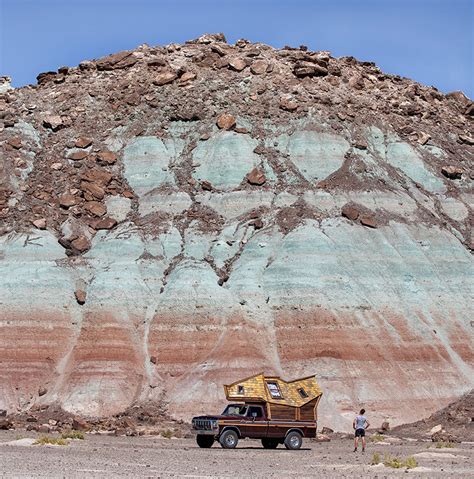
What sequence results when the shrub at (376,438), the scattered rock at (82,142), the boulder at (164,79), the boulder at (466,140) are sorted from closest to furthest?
the shrub at (376,438) → the scattered rock at (82,142) → the boulder at (164,79) → the boulder at (466,140)

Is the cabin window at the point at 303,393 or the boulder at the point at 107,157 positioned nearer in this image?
the cabin window at the point at 303,393

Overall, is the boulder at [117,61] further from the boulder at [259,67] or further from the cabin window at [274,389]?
the cabin window at [274,389]

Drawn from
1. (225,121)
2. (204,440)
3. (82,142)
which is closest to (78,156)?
(82,142)

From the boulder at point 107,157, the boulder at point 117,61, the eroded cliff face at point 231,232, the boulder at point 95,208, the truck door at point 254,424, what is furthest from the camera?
the boulder at point 117,61

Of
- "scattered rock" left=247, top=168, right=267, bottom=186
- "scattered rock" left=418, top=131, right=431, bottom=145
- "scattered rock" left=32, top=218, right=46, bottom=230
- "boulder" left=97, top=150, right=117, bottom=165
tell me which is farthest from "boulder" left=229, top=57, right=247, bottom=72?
"scattered rock" left=32, top=218, right=46, bottom=230

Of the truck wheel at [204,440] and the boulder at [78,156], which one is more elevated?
the boulder at [78,156]

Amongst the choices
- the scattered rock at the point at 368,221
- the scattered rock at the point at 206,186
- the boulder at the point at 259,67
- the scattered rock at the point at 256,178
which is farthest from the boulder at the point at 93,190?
the scattered rock at the point at 368,221

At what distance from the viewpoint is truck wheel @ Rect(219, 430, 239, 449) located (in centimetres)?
3462

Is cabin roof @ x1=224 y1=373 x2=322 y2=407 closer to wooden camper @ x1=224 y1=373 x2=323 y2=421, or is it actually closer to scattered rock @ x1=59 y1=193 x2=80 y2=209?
wooden camper @ x1=224 y1=373 x2=323 y2=421

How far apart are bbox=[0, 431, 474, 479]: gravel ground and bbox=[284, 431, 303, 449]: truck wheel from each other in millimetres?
→ 427

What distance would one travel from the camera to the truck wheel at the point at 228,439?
3462 cm

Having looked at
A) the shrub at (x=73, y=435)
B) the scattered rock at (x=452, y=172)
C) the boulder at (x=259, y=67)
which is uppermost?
the boulder at (x=259, y=67)

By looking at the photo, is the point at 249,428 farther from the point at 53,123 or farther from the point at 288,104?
the point at 53,123

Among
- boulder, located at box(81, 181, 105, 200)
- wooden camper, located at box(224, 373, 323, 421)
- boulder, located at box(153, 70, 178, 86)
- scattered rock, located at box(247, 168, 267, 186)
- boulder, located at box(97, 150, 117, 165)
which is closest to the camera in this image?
wooden camper, located at box(224, 373, 323, 421)
